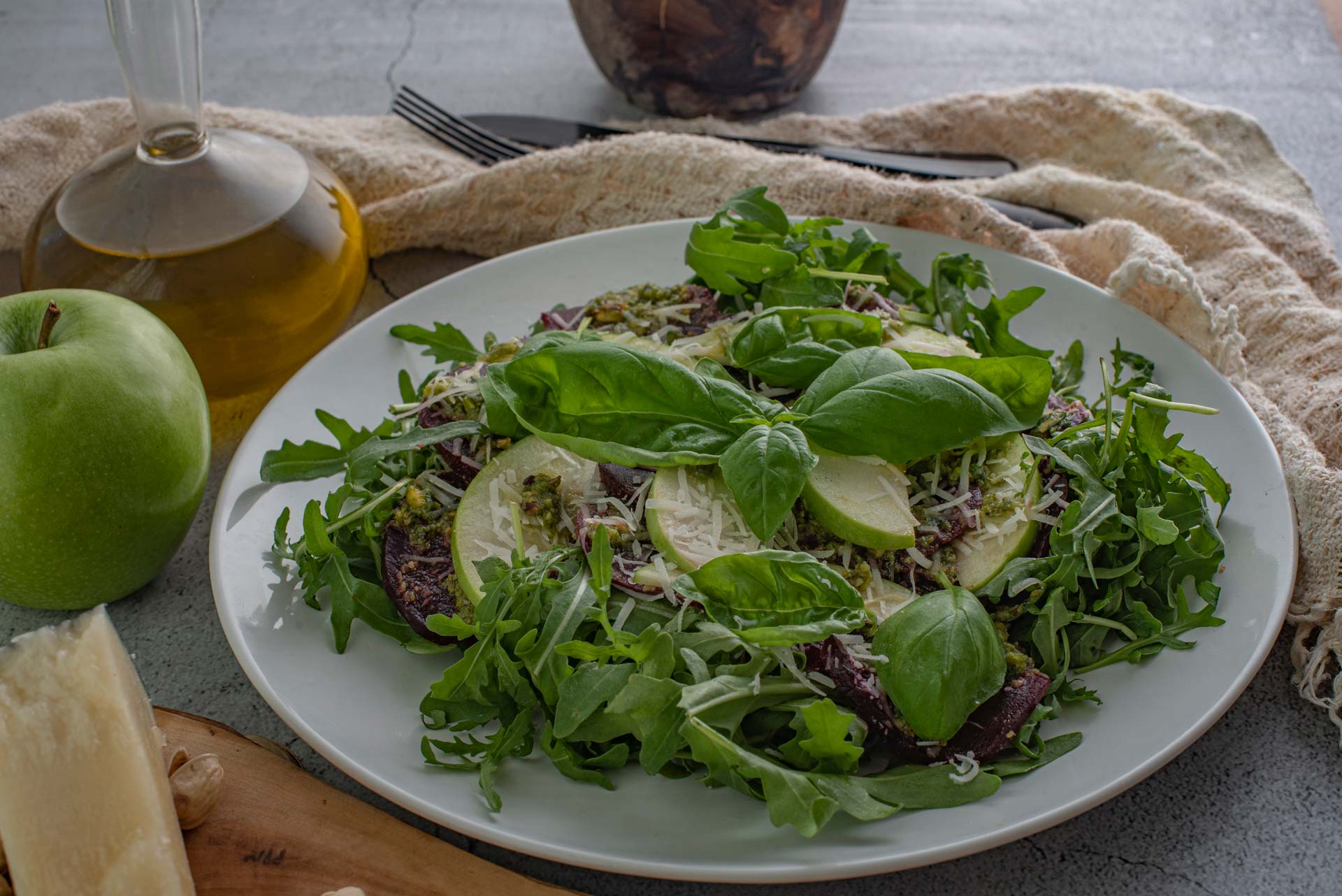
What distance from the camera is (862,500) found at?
6.07 ft

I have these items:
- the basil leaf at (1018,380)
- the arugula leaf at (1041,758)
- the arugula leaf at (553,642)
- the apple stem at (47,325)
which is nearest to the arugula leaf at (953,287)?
the basil leaf at (1018,380)

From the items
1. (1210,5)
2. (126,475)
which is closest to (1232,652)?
(126,475)

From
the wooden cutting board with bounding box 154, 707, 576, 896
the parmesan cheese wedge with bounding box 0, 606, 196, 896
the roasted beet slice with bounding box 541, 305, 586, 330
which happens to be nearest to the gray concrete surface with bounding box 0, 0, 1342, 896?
the wooden cutting board with bounding box 154, 707, 576, 896

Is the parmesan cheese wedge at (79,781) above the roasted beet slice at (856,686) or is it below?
below

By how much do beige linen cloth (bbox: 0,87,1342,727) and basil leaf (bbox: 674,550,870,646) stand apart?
1.05m

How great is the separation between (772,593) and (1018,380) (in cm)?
61

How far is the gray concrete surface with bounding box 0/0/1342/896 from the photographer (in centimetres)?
177

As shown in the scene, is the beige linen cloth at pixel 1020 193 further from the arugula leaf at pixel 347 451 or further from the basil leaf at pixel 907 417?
the arugula leaf at pixel 347 451

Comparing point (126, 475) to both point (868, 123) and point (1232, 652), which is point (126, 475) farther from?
point (868, 123)

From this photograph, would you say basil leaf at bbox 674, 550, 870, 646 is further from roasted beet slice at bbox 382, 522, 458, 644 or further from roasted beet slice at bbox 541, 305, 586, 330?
roasted beet slice at bbox 541, 305, 586, 330

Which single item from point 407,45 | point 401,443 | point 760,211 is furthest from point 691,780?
point 407,45

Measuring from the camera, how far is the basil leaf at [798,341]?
208cm

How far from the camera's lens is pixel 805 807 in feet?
5.03

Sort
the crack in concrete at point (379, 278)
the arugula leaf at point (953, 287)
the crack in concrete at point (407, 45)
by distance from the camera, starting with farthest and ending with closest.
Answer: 1. the crack in concrete at point (407, 45)
2. the crack in concrete at point (379, 278)
3. the arugula leaf at point (953, 287)
